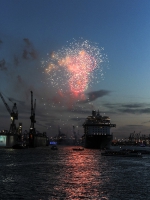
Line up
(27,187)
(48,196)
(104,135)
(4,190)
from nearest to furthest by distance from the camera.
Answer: (48,196)
(4,190)
(27,187)
(104,135)

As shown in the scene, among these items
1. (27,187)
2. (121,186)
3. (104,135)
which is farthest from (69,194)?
(104,135)

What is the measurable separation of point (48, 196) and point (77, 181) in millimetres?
13254

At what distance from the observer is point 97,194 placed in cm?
3816

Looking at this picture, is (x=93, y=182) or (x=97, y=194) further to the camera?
(x=93, y=182)

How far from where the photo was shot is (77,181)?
4891 cm

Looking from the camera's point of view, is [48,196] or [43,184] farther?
[43,184]

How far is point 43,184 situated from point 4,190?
22.9 ft

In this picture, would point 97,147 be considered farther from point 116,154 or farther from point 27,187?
point 27,187

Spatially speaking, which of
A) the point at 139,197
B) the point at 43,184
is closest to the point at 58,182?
the point at 43,184

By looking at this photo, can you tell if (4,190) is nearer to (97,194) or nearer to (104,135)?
(97,194)

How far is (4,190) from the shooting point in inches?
1569

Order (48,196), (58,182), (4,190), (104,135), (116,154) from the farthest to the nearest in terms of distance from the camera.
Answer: (104,135), (116,154), (58,182), (4,190), (48,196)

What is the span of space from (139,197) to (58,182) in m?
15.0

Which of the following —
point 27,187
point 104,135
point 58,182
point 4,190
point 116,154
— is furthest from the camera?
point 104,135
